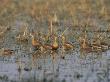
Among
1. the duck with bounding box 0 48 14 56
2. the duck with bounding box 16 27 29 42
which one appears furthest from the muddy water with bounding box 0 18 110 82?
the duck with bounding box 16 27 29 42

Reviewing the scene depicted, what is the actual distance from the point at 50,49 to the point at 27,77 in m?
2.75

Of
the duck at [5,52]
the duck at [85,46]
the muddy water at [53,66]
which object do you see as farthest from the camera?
the duck at [85,46]

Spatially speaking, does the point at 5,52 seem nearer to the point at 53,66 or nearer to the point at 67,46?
the point at 67,46

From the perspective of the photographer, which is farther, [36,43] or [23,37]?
[23,37]

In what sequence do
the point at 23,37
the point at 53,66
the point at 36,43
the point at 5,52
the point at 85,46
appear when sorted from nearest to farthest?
Answer: the point at 53,66 < the point at 5,52 < the point at 85,46 < the point at 36,43 < the point at 23,37

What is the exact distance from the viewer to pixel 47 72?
11.1 metres

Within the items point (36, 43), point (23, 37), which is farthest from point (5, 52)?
point (23, 37)

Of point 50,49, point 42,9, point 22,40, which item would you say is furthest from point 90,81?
point 42,9

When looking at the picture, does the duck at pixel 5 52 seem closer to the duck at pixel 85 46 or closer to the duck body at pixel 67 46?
the duck body at pixel 67 46

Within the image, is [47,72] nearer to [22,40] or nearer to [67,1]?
[22,40]

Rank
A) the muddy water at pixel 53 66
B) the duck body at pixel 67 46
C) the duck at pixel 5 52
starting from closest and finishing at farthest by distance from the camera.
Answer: the muddy water at pixel 53 66, the duck at pixel 5 52, the duck body at pixel 67 46

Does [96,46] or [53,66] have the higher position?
[96,46]

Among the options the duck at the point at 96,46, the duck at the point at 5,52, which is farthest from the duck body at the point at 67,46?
the duck at the point at 5,52

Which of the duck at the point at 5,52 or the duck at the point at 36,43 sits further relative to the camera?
the duck at the point at 36,43
